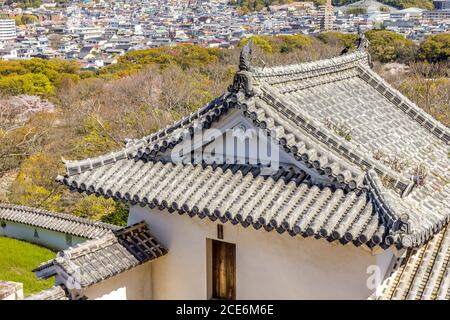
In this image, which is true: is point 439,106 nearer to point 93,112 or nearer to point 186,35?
point 93,112

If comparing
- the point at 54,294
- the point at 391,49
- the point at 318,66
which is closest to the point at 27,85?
the point at 391,49

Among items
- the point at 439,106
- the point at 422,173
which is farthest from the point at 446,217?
the point at 439,106

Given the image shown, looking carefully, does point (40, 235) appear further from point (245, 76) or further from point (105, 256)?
point (245, 76)

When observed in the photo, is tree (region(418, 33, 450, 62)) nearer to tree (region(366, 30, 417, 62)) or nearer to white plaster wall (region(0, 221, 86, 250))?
tree (region(366, 30, 417, 62))

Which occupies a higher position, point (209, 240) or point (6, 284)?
point (209, 240)

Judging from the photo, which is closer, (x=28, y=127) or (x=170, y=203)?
(x=170, y=203)

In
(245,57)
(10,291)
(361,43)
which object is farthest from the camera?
(361,43)

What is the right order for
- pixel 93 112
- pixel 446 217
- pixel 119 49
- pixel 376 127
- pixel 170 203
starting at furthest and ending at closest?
pixel 119 49
pixel 93 112
pixel 376 127
pixel 170 203
pixel 446 217
